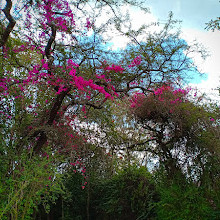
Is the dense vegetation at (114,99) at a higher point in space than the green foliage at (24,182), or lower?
higher

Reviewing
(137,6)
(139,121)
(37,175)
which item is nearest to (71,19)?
(137,6)

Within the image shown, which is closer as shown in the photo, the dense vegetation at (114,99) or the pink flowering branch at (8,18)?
the pink flowering branch at (8,18)

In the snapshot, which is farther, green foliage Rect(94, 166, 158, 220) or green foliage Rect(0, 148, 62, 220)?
green foliage Rect(94, 166, 158, 220)

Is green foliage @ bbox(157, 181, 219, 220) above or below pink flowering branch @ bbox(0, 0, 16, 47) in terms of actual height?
below

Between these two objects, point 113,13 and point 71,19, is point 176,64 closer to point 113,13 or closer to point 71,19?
point 113,13

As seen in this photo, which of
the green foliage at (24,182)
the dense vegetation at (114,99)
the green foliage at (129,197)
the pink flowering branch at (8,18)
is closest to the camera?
the green foliage at (24,182)

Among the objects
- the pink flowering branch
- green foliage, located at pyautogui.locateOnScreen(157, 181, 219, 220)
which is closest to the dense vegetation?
green foliage, located at pyautogui.locateOnScreen(157, 181, 219, 220)

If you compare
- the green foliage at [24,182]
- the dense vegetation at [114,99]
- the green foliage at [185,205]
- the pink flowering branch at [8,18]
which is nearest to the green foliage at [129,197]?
the dense vegetation at [114,99]

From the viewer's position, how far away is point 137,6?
5211mm

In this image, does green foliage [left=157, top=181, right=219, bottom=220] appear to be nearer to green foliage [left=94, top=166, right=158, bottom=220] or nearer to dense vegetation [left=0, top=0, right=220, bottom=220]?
dense vegetation [left=0, top=0, right=220, bottom=220]

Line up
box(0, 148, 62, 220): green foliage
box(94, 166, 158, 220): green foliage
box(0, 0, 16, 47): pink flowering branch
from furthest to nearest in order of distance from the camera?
box(94, 166, 158, 220): green foliage, box(0, 0, 16, 47): pink flowering branch, box(0, 148, 62, 220): green foliage

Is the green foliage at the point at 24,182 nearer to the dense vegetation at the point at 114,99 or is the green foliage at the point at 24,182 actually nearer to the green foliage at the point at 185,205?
the dense vegetation at the point at 114,99

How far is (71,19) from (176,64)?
267 cm

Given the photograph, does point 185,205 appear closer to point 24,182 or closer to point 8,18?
point 24,182
